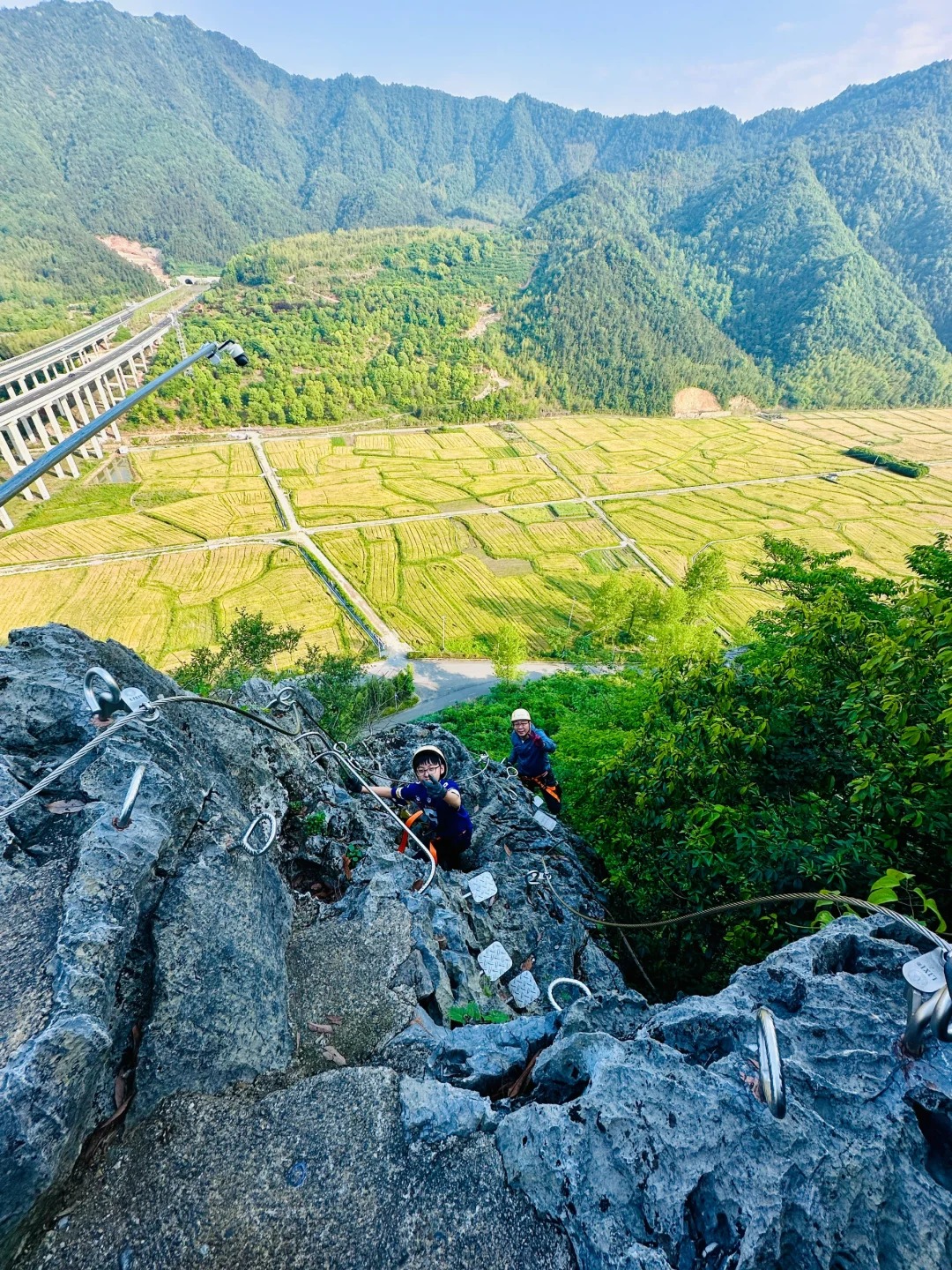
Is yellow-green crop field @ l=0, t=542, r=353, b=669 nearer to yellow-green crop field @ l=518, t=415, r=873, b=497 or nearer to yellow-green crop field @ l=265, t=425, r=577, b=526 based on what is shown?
yellow-green crop field @ l=265, t=425, r=577, b=526

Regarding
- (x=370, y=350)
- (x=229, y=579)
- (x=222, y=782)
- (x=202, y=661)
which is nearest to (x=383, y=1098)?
(x=222, y=782)

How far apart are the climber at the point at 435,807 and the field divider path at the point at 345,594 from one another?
37.2 m

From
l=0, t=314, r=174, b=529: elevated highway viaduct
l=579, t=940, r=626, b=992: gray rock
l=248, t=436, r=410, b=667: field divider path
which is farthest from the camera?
l=0, t=314, r=174, b=529: elevated highway viaduct

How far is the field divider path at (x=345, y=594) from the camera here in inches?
1884

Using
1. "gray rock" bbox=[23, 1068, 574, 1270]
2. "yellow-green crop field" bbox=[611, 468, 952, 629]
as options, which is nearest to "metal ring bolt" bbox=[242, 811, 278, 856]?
"gray rock" bbox=[23, 1068, 574, 1270]

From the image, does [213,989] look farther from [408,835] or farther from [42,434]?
[42,434]

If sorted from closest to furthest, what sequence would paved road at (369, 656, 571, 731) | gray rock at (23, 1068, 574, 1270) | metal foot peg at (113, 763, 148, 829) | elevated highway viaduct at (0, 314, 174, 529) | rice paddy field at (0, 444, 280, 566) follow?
gray rock at (23, 1068, 574, 1270), metal foot peg at (113, 763, 148, 829), paved road at (369, 656, 571, 731), rice paddy field at (0, 444, 280, 566), elevated highway viaduct at (0, 314, 174, 529)

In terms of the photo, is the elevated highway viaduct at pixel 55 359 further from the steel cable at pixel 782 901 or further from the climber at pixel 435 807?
the steel cable at pixel 782 901

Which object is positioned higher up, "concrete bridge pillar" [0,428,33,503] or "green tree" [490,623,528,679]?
"concrete bridge pillar" [0,428,33,503]

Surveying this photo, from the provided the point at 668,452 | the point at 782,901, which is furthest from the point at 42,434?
the point at 782,901

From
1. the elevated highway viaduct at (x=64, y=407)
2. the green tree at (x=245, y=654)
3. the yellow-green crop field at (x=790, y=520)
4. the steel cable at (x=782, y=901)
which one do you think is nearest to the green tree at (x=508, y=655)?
the green tree at (x=245, y=654)

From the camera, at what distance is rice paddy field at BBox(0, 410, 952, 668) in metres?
52.2

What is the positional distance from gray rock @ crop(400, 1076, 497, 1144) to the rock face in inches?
0.6

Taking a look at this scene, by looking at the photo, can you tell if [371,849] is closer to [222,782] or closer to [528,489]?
[222,782]
